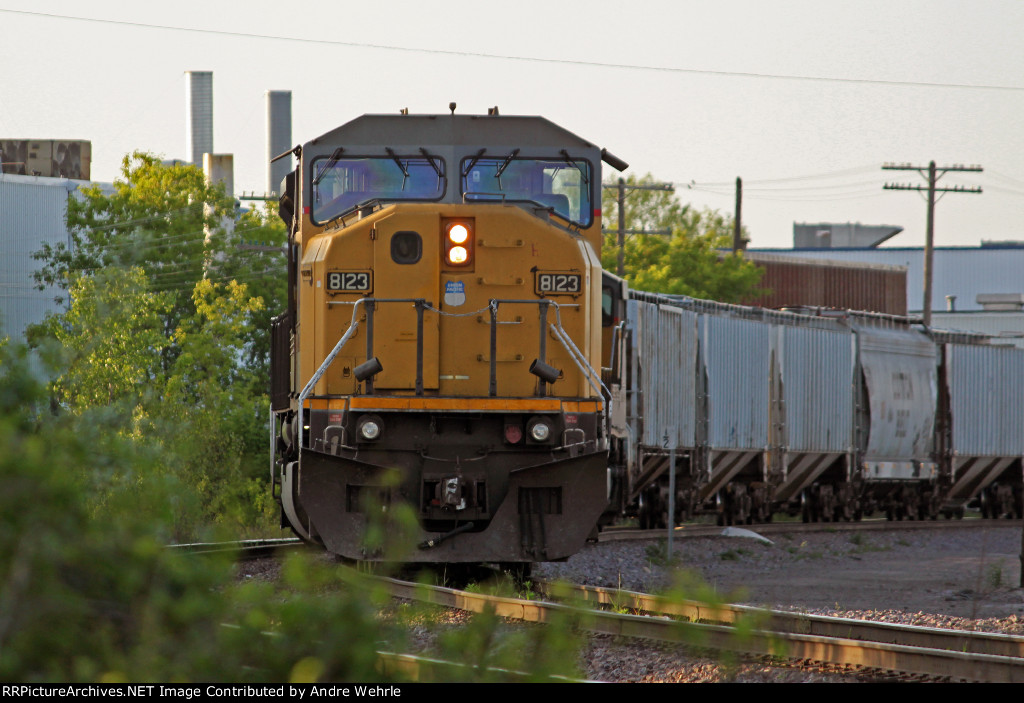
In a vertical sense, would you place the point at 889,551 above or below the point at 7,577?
below

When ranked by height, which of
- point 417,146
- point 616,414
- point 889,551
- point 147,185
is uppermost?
point 147,185

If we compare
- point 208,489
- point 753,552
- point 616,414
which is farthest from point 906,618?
point 208,489

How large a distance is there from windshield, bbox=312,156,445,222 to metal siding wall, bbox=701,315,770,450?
8789 mm

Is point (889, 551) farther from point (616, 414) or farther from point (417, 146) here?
point (417, 146)

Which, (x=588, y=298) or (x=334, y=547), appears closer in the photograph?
(x=334, y=547)

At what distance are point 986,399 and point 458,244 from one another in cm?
1863

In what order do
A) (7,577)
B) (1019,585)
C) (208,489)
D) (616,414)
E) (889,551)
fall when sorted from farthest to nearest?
(208,489) → (889,551) → (1019,585) → (616,414) → (7,577)

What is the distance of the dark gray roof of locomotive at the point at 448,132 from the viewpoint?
35.6 feet

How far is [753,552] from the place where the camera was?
55.4 ft

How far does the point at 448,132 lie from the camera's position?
10852mm

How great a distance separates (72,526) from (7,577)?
162 mm

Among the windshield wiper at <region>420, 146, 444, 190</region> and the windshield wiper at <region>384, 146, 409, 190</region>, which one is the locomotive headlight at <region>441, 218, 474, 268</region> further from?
the windshield wiper at <region>384, 146, 409, 190</region>

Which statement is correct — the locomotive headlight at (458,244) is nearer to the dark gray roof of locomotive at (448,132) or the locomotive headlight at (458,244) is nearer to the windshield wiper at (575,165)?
the dark gray roof of locomotive at (448,132)

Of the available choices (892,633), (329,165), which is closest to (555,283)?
(329,165)
